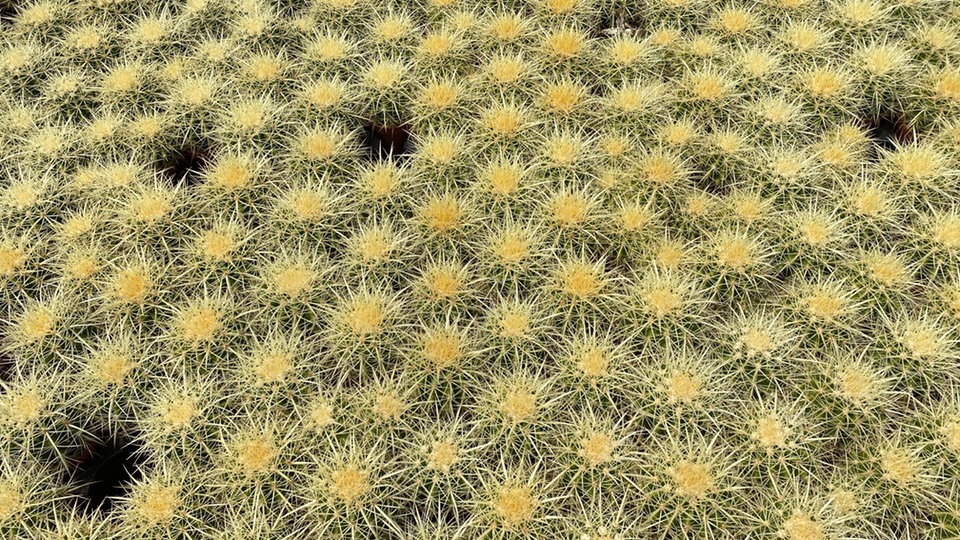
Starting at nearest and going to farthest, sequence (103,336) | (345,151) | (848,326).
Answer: (848,326) < (103,336) < (345,151)

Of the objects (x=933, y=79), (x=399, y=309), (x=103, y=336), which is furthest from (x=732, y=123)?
(x=103, y=336)

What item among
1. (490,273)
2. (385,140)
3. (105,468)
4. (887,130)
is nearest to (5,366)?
(105,468)

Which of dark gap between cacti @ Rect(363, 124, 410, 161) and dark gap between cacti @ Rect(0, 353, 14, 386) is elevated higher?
dark gap between cacti @ Rect(363, 124, 410, 161)

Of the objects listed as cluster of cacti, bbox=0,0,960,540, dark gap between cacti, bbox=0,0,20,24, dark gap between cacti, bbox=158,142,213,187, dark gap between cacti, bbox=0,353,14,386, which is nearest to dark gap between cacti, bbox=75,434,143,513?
Answer: cluster of cacti, bbox=0,0,960,540

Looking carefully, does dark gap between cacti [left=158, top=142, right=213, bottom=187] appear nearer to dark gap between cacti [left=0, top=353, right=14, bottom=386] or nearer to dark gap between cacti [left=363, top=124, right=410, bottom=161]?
dark gap between cacti [left=363, top=124, right=410, bottom=161]

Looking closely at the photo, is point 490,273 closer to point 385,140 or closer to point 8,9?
point 385,140

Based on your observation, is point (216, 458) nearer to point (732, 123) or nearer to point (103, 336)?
point (103, 336)
